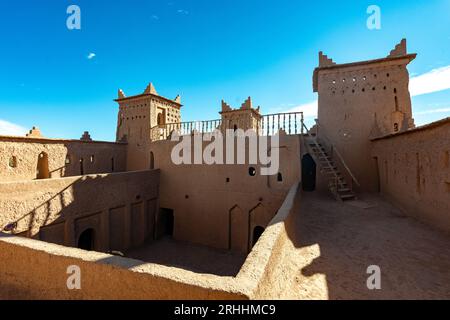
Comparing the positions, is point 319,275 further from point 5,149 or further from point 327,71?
point 5,149

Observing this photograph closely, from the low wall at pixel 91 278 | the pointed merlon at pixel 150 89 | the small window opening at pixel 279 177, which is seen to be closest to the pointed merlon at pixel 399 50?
the small window opening at pixel 279 177

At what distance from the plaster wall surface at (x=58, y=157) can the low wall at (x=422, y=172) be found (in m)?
16.8

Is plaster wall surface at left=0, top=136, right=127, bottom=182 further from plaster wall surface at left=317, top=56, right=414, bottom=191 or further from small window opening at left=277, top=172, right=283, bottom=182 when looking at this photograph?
plaster wall surface at left=317, top=56, right=414, bottom=191

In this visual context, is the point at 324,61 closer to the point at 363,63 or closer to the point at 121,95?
A: the point at 363,63

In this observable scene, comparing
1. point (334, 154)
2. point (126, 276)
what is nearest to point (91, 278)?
point (126, 276)

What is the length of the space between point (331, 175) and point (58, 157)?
15248 mm

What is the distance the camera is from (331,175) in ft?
37.7

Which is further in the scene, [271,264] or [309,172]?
[309,172]

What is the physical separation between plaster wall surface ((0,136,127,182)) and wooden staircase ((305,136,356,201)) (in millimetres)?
13557

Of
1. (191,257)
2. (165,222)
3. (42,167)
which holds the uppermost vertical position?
(42,167)

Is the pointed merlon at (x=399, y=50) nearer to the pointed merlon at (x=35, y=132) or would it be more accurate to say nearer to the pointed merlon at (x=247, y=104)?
the pointed merlon at (x=247, y=104)

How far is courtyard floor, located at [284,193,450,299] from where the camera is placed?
396 centimetres
